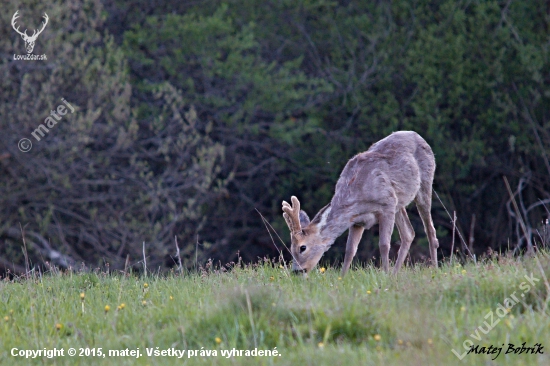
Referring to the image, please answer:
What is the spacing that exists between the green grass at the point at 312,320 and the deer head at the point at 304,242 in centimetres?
154

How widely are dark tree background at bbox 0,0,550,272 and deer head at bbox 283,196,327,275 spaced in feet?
24.5

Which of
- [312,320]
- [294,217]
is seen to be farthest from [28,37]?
[312,320]

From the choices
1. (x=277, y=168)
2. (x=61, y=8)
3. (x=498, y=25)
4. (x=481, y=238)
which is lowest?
(x=481, y=238)

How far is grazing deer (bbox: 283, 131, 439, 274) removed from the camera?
8.15 m

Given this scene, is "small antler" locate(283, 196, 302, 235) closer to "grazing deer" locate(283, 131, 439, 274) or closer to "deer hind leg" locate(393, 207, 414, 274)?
"grazing deer" locate(283, 131, 439, 274)

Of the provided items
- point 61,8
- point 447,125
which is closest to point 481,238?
point 447,125

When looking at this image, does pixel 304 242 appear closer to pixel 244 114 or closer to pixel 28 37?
pixel 28 37

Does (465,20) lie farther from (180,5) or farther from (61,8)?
(61,8)

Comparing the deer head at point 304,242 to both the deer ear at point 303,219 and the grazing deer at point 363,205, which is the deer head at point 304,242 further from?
the deer ear at point 303,219

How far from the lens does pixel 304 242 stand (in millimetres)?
8094

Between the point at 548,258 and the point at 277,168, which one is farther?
the point at 277,168

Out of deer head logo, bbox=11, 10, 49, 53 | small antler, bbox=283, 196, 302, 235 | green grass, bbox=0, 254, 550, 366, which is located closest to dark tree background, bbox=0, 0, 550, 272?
deer head logo, bbox=11, 10, 49, 53

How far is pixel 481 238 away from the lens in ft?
62.4

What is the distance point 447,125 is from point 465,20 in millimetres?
2585
